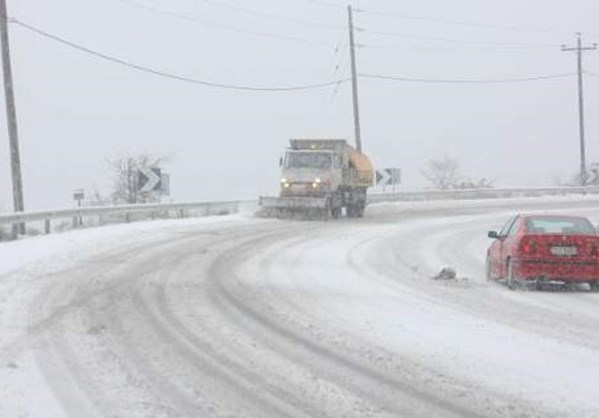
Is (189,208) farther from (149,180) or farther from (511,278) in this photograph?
(511,278)

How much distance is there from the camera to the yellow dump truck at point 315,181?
3803 centimetres

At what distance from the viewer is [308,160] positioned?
38875 millimetres

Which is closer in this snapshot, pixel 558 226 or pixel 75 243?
pixel 558 226

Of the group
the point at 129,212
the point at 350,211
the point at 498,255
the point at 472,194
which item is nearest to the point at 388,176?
the point at 472,194

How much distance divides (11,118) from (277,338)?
74.8ft

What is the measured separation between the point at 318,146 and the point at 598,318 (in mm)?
26460

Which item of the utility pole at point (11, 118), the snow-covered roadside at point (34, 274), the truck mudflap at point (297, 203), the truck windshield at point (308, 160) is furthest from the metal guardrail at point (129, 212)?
the truck windshield at point (308, 160)

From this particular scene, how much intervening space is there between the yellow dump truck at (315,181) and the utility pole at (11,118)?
32.2 feet

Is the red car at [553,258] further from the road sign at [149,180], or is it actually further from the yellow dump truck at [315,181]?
the yellow dump truck at [315,181]

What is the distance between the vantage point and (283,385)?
9078 millimetres

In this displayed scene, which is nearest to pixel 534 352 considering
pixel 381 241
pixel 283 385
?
pixel 283 385

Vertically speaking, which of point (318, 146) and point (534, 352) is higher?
point (318, 146)

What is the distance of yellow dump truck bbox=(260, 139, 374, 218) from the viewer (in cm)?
3803

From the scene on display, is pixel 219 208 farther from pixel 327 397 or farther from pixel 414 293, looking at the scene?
pixel 327 397
